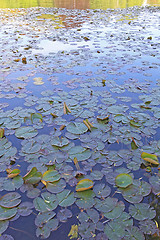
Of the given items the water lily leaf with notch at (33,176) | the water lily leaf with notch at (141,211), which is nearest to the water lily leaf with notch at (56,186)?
the water lily leaf with notch at (33,176)

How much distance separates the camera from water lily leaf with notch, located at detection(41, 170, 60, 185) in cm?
173

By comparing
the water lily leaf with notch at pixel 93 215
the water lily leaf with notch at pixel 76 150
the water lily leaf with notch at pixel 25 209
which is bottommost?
the water lily leaf with notch at pixel 25 209

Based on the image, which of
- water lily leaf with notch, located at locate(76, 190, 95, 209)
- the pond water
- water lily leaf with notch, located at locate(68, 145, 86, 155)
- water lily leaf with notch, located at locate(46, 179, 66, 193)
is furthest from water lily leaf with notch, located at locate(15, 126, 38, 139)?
water lily leaf with notch, located at locate(76, 190, 95, 209)

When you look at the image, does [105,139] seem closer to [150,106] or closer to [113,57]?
[150,106]

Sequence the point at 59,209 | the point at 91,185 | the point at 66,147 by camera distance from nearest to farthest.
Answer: the point at 59,209 < the point at 91,185 < the point at 66,147

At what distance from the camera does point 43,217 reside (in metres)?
1.44

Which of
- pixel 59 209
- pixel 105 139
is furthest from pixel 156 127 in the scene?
pixel 59 209

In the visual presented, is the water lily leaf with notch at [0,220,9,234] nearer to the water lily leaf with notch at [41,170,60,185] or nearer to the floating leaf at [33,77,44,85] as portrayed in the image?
the water lily leaf with notch at [41,170,60,185]

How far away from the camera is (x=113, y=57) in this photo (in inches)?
192

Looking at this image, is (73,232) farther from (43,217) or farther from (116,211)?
(116,211)

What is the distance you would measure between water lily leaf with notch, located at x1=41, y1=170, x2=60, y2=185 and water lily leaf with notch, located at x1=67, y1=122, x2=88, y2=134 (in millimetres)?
676

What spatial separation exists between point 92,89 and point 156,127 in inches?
55.0

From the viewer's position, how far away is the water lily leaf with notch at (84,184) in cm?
162

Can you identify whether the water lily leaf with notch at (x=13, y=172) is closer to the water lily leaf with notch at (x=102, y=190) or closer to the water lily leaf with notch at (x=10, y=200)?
the water lily leaf with notch at (x=10, y=200)
